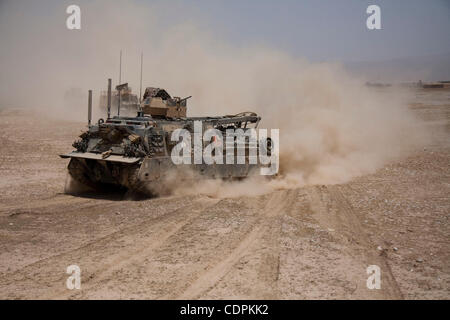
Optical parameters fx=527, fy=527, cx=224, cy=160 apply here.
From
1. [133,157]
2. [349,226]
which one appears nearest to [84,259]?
[133,157]

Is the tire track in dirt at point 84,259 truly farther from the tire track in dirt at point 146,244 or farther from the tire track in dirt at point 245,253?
the tire track in dirt at point 245,253

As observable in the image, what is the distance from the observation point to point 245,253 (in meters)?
7.42

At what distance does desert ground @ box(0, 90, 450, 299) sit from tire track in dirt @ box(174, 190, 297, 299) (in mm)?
18

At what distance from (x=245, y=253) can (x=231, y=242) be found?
623 mm

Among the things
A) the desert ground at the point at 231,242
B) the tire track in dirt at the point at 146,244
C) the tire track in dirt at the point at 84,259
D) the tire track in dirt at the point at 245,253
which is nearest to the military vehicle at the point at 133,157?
the desert ground at the point at 231,242

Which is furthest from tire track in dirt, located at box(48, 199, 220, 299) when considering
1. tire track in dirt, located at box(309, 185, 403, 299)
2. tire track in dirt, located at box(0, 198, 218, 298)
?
tire track in dirt, located at box(309, 185, 403, 299)

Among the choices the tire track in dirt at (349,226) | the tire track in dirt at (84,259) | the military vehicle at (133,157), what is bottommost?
the tire track in dirt at (84,259)

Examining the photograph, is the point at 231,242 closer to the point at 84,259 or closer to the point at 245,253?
the point at 245,253

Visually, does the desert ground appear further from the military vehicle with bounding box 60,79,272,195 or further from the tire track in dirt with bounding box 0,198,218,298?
the military vehicle with bounding box 60,79,272,195

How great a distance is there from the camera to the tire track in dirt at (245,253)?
5.98 metres

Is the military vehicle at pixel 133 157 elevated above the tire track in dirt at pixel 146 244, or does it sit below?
above

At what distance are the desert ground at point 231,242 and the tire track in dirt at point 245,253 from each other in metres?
0.02

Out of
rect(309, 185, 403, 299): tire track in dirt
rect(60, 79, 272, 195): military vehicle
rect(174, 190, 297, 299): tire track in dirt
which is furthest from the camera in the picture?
rect(60, 79, 272, 195): military vehicle

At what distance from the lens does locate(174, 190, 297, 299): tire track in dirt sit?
5.98 meters
